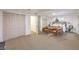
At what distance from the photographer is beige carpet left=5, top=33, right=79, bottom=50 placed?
7.54 feet

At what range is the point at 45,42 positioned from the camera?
92.0 inches

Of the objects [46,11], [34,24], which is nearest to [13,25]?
[34,24]

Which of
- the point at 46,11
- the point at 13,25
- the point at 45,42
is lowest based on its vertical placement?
the point at 45,42

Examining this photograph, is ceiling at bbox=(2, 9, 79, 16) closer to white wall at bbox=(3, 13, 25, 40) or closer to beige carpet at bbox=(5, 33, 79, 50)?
white wall at bbox=(3, 13, 25, 40)

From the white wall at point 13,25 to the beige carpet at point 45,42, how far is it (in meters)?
0.12

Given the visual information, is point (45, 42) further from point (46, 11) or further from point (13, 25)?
point (13, 25)

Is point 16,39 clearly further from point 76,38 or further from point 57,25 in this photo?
point 76,38

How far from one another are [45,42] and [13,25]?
0.75 metres

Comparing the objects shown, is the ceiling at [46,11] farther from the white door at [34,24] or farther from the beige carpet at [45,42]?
the beige carpet at [45,42]

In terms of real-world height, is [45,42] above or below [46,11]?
below

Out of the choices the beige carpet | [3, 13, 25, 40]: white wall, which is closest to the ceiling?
[3, 13, 25, 40]: white wall

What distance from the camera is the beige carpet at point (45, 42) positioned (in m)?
A: 2.30

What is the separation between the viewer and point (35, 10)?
2299mm

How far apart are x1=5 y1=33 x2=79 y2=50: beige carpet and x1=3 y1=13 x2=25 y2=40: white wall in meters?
0.12
